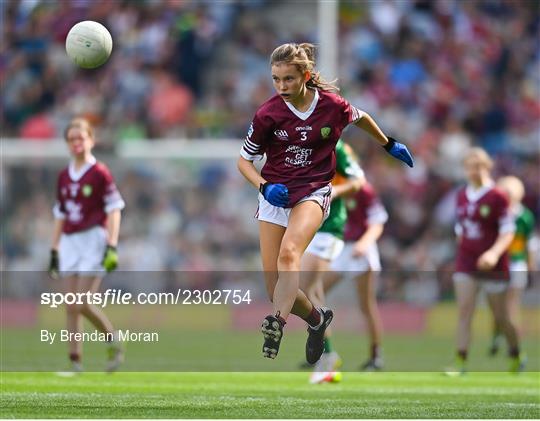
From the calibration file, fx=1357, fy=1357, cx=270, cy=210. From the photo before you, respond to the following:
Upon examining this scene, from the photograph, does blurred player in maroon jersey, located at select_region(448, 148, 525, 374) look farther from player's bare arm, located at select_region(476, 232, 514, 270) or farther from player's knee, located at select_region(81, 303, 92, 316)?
player's knee, located at select_region(81, 303, 92, 316)

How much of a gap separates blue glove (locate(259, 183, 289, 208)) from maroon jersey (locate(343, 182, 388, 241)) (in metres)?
4.55

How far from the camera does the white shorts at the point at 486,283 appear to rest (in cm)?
1398

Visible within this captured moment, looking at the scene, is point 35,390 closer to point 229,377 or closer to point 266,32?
point 229,377

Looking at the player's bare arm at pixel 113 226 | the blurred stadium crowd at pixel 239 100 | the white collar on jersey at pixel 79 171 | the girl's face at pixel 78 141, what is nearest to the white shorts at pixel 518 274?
the blurred stadium crowd at pixel 239 100

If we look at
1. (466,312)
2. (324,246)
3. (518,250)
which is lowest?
(466,312)

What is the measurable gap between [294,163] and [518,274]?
6.94 m

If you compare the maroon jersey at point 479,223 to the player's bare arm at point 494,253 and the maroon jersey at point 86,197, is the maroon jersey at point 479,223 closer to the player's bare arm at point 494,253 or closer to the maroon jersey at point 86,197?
the player's bare arm at point 494,253

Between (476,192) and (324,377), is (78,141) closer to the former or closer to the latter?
(324,377)

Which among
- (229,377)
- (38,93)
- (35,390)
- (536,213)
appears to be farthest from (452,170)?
(35,390)

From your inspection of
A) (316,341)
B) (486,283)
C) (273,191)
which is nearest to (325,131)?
(273,191)

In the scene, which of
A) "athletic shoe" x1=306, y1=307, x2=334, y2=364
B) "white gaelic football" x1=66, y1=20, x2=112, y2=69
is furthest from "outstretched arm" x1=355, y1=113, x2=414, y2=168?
"white gaelic football" x1=66, y1=20, x2=112, y2=69

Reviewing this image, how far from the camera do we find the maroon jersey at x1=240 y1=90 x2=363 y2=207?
31.6 ft

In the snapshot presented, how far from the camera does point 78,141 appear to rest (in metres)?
12.7

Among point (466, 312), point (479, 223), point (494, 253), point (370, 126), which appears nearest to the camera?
point (370, 126)
